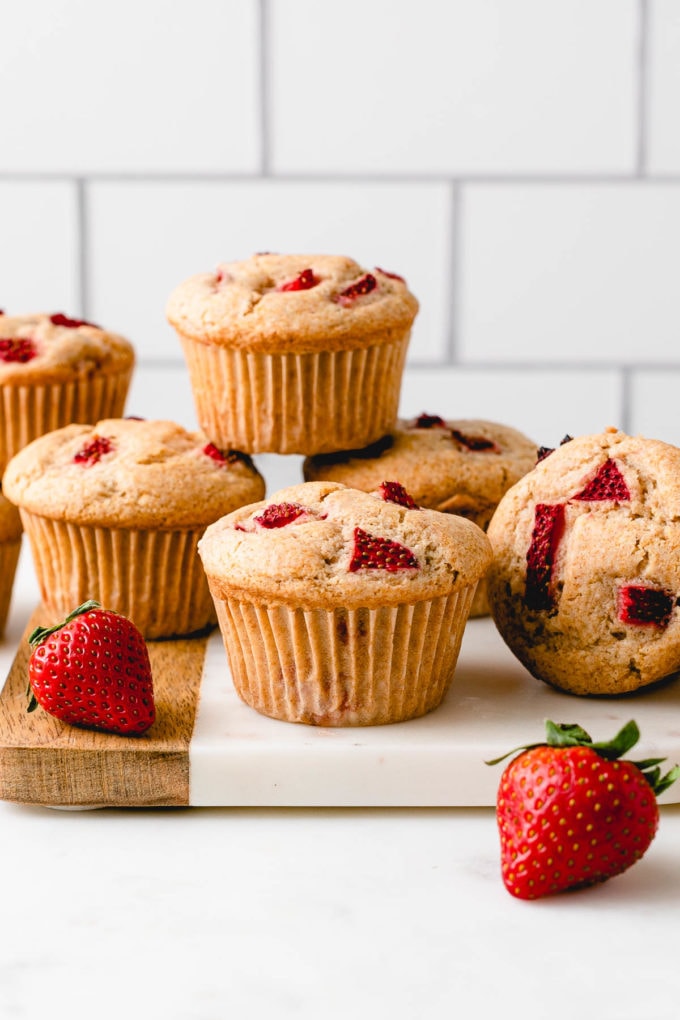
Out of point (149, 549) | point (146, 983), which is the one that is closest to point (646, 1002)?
point (146, 983)

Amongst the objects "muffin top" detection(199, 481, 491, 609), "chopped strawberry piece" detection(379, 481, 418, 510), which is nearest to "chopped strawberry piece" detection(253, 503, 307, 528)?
"muffin top" detection(199, 481, 491, 609)

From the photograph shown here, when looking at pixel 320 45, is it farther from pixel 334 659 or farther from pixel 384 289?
pixel 334 659

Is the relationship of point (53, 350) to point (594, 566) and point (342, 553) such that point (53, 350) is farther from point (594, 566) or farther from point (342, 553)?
point (594, 566)

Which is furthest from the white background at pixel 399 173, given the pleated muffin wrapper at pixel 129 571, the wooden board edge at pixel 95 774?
the wooden board edge at pixel 95 774

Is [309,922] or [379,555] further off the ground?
[379,555]

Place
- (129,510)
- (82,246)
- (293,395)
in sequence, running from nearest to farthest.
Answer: (129,510)
(293,395)
(82,246)

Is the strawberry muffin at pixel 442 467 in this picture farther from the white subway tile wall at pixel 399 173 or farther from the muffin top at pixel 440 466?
the white subway tile wall at pixel 399 173

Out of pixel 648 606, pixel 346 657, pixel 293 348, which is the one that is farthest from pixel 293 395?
pixel 648 606

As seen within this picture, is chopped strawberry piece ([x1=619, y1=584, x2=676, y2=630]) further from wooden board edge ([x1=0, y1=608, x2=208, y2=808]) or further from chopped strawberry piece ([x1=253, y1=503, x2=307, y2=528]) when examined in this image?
→ wooden board edge ([x1=0, y1=608, x2=208, y2=808])
